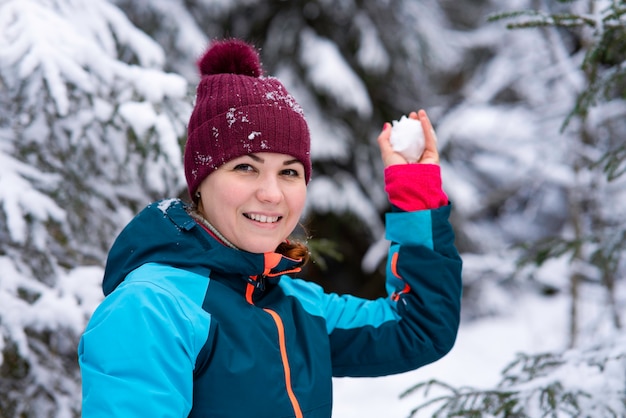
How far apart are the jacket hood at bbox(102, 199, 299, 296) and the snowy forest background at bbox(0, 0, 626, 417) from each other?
0.88 metres

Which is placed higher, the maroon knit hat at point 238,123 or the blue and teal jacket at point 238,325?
the maroon knit hat at point 238,123

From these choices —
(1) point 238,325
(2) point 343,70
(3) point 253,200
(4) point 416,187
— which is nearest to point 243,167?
(3) point 253,200

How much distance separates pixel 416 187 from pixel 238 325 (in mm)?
814

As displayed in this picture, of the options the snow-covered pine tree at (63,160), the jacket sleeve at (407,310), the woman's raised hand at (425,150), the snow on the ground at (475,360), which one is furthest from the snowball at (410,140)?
the snow on the ground at (475,360)

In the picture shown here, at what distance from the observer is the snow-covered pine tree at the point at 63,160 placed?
8.34 feet

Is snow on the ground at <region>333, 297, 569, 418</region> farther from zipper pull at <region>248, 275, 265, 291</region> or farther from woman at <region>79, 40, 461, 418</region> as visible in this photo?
zipper pull at <region>248, 275, 265, 291</region>

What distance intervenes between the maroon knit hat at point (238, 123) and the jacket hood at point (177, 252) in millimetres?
189

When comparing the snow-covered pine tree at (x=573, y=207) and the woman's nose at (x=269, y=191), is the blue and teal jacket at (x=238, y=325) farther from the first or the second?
the snow-covered pine tree at (x=573, y=207)

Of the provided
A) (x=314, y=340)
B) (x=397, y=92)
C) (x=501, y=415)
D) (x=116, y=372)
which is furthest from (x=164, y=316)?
(x=397, y=92)

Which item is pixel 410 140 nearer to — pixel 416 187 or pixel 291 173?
pixel 416 187

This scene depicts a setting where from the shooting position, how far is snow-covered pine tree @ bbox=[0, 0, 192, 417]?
2.54 m

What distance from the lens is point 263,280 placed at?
190 cm

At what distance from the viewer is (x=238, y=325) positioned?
5.50ft

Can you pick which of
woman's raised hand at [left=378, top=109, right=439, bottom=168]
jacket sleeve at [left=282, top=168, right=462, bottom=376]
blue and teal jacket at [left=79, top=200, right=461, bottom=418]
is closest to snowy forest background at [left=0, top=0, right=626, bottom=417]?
jacket sleeve at [left=282, top=168, right=462, bottom=376]
